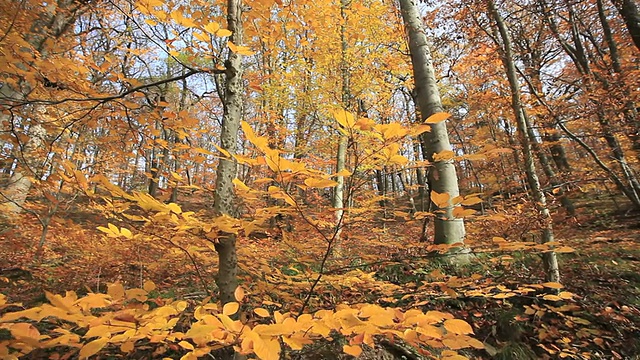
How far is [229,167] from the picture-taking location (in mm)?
1777

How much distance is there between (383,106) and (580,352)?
29.2 feet

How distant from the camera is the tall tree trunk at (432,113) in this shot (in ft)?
11.4

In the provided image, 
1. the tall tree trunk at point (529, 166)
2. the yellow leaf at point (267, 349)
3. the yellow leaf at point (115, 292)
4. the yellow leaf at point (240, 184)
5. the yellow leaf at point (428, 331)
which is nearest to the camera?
the yellow leaf at point (267, 349)

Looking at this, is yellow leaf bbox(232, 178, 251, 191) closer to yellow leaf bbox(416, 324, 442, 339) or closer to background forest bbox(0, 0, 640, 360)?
background forest bbox(0, 0, 640, 360)

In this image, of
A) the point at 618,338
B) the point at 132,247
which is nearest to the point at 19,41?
the point at 132,247

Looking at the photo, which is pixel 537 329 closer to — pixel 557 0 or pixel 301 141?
pixel 557 0

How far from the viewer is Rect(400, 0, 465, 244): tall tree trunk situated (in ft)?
11.4

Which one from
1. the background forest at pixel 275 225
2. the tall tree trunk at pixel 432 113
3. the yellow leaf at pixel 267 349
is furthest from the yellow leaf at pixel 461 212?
the tall tree trunk at pixel 432 113

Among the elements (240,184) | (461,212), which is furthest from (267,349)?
(461,212)

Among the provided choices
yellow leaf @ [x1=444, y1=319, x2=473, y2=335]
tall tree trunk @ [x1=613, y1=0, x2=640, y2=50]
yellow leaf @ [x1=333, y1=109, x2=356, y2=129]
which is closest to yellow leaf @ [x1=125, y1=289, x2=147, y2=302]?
yellow leaf @ [x1=333, y1=109, x2=356, y2=129]

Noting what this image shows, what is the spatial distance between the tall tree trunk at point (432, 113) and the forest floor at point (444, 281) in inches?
14.4

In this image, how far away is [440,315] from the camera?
103 cm

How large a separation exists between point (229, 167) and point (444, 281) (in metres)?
1.92

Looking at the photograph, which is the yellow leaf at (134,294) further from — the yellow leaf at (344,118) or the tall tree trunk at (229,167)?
the yellow leaf at (344,118)
